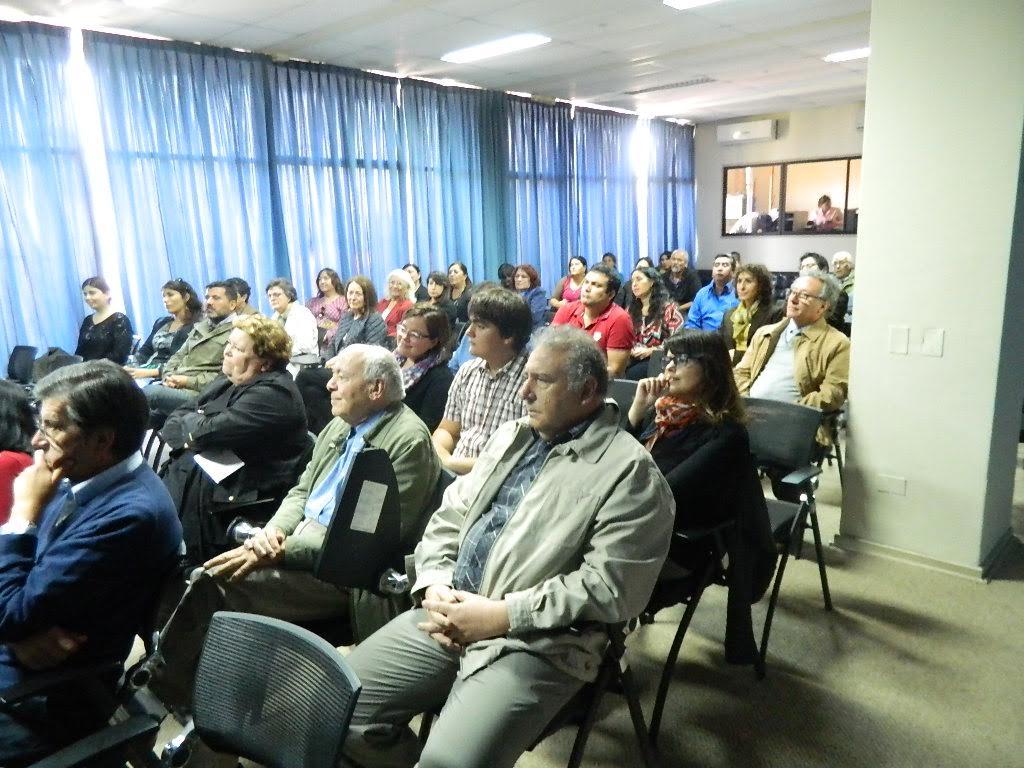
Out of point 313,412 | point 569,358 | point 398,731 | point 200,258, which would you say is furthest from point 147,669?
point 200,258

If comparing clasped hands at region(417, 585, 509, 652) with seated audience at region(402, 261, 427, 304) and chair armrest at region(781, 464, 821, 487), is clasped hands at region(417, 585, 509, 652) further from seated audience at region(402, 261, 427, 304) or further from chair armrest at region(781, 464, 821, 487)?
seated audience at region(402, 261, 427, 304)

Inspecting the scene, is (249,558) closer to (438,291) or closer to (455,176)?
(438,291)

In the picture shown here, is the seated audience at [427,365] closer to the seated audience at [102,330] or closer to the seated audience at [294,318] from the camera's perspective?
the seated audience at [294,318]

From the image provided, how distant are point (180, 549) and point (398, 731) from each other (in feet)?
2.07

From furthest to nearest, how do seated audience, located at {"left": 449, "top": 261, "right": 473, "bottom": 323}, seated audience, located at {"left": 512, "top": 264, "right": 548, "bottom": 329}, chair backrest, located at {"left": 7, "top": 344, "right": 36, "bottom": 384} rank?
1. seated audience, located at {"left": 449, "top": 261, "right": 473, "bottom": 323}
2. seated audience, located at {"left": 512, "top": 264, "right": 548, "bottom": 329}
3. chair backrest, located at {"left": 7, "top": 344, "right": 36, "bottom": 384}

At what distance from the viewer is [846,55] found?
22.3ft

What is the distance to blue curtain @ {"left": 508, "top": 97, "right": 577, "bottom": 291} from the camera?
870 centimetres

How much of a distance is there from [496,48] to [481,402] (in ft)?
15.1

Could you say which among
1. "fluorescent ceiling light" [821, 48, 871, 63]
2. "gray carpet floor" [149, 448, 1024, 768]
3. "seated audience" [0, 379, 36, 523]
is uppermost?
"fluorescent ceiling light" [821, 48, 871, 63]

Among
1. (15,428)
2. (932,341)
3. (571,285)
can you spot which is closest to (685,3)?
(932,341)

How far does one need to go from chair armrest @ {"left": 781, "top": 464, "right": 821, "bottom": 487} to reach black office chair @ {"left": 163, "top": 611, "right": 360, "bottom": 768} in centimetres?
184

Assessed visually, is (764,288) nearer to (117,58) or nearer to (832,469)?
(832,469)

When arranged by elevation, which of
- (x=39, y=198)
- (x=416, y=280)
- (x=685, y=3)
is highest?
(x=685, y=3)

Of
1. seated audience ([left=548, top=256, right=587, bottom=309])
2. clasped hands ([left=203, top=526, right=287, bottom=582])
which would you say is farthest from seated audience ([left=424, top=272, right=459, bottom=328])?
clasped hands ([left=203, top=526, right=287, bottom=582])
